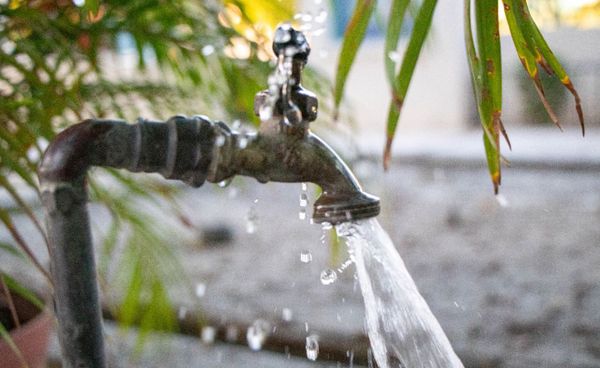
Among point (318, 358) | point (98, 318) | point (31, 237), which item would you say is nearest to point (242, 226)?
point (31, 237)

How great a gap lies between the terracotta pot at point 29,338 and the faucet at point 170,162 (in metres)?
0.35

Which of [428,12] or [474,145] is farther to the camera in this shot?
[474,145]

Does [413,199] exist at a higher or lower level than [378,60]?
lower

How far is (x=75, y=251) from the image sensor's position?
1.92 feet

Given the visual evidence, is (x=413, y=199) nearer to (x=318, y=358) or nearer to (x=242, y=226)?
(x=242, y=226)

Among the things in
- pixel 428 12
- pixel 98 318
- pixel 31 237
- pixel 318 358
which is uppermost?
pixel 428 12

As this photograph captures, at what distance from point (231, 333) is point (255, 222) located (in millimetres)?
878

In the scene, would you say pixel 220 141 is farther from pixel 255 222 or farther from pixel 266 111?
pixel 255 222

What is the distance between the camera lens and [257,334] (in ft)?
5.46

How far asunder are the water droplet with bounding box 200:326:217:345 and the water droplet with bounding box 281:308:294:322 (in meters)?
0.30

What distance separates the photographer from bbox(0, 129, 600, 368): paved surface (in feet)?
5.46

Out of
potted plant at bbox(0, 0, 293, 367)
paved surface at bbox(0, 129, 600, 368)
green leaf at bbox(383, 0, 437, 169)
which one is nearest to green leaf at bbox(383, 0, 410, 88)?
green leaf at bbox(383, 0, 437, 169)

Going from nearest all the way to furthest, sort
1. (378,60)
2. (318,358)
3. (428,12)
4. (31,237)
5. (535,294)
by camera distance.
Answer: (428,12) < (318,358) < (535,294) < (31,237) < (378,60)

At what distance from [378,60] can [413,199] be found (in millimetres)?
4299
